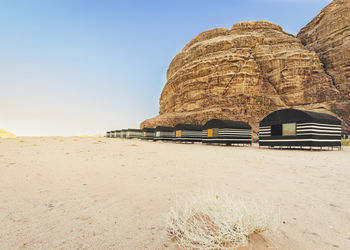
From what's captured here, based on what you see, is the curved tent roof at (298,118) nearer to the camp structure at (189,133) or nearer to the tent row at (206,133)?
the tent row at (206,133)

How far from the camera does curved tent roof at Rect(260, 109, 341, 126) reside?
660 inches

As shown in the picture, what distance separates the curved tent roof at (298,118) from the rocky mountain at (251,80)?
24.8 meters

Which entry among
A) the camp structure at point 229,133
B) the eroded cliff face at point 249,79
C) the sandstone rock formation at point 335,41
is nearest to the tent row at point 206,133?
the camp structure at point 229,133

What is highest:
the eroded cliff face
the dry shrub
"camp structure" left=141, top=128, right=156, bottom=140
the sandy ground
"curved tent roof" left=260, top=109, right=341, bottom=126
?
the eroded cliff face

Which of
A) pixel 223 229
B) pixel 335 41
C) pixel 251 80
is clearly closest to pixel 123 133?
pixel 251 80

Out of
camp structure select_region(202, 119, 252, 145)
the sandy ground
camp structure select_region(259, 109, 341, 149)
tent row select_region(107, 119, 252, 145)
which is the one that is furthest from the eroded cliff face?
the sandy ground

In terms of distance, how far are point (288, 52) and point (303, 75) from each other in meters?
7.55

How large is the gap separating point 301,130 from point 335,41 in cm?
4606

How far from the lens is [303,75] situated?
4584 centimetres

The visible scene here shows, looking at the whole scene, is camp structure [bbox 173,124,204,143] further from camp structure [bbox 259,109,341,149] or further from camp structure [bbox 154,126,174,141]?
camp structure [bbox 259,109,341,149]

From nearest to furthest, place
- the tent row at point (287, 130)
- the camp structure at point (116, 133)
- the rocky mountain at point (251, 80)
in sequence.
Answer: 1. the tent row at point (287, 130)
2. the rocky mountain at point (251, 80)
3. the camp structure at point (116, 133)

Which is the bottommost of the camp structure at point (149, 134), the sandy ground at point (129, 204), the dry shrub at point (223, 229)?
the sandy ground at point (129, 204)

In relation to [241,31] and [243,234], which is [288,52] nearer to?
[241,31]

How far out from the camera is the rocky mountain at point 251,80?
4441 centimetres
